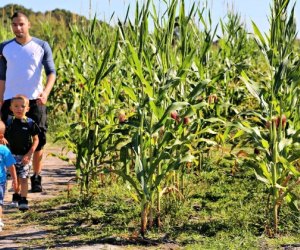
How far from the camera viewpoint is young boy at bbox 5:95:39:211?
18.2 ft

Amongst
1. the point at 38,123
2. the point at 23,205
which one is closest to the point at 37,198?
the point at 23,205

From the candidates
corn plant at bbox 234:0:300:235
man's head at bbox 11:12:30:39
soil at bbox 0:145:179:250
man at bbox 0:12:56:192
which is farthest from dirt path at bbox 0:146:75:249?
corn plant at bbox 234:0:300:235

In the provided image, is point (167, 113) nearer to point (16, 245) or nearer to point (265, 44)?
point (265, 44)

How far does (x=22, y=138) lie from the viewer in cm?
563

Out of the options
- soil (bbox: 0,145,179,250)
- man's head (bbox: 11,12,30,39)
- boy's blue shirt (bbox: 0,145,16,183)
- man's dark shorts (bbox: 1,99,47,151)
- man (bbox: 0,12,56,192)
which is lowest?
soil (bbox: 0,145,179,250)

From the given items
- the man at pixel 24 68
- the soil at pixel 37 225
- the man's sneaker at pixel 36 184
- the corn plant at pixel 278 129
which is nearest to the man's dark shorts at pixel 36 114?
the man at pixel 24 68

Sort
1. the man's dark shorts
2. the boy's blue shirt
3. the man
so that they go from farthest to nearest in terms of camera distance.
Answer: the man's dark shorts
the man
the boy's blue shirt

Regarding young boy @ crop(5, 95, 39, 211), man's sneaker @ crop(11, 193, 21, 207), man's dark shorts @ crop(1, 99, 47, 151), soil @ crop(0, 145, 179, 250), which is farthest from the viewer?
man's dark shorts @ crop(1, 99, 47, 151)

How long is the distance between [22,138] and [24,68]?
772mm

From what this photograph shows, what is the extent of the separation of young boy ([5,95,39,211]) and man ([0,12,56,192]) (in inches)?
15.4

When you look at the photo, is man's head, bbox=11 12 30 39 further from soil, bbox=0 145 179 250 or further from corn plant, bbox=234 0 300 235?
corn plant, bbox=234 0 300 235

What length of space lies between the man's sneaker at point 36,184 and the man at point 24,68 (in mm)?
540

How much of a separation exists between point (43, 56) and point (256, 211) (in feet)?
8.63

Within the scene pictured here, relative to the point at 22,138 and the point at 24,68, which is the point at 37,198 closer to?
the point at 22,138
